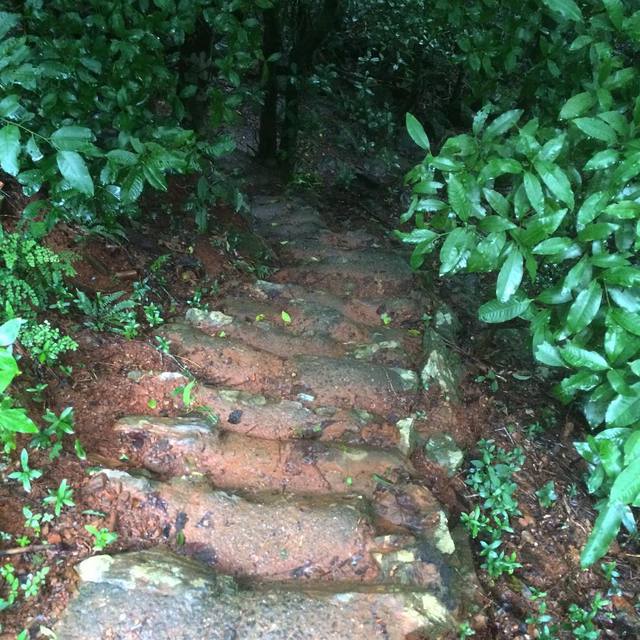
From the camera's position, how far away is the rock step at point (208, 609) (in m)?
1.89

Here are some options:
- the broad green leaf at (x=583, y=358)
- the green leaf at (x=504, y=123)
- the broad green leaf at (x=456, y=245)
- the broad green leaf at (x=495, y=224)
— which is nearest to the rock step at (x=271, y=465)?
the broad green leaf at (x=583, y=358)

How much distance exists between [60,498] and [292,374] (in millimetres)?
1323

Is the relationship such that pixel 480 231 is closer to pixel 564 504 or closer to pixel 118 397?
pixel 564 504

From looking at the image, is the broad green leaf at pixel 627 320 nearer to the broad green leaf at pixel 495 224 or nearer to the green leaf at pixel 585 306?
the green leaf at pixel 585 306

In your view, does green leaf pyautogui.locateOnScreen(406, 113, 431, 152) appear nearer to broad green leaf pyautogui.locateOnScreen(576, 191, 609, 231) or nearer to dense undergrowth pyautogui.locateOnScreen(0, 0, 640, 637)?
dense undergrowth pyautogui.locateOnScreen(0, 0, 640, 637)

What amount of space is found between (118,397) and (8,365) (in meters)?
1.13

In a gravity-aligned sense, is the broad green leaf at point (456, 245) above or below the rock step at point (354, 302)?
above

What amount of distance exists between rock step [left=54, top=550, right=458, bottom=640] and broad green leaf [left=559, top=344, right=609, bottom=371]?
1.03m

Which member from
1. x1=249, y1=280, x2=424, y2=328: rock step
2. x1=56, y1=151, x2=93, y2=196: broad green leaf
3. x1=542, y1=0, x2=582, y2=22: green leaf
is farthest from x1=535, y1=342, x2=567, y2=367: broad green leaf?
x1=56, y1=151, x2=93, y2=196: broad green leaf

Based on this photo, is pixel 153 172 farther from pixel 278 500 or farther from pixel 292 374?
A: pixel 278 500

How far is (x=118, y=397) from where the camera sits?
271 cm

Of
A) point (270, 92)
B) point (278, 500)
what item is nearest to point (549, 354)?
point (278, 500)

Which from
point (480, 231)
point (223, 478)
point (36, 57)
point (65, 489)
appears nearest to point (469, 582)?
point (223, 478)

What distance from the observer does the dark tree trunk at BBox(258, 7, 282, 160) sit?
518 centimetres
